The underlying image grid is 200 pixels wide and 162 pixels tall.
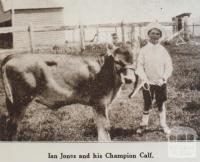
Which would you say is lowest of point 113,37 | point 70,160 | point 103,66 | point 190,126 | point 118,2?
point 70,160

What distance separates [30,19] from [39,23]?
43mm

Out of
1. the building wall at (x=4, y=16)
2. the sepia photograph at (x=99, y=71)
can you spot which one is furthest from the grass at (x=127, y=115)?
the building wall at (x=4, y=16)

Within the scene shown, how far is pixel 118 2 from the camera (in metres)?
1.64

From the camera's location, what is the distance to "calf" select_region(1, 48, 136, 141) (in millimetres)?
1653

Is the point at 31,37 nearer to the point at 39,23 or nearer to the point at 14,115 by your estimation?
the point at 39,23

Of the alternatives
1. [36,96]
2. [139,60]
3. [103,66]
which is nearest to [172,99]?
[139,60]

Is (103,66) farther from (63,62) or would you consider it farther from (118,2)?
(118,2)

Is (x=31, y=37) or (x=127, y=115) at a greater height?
(x=31, y=37)

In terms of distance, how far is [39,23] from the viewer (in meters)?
1.70

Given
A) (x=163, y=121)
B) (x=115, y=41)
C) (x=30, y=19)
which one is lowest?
(x=163, y=121)

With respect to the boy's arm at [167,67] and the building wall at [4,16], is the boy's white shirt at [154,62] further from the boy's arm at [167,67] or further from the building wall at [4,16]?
the building wall at [4,16]

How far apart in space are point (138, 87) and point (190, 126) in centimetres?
27

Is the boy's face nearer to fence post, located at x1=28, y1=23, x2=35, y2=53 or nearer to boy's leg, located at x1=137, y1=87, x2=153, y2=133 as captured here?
boy's leg, located at x1=137, y1=87, x2=153, y2=133

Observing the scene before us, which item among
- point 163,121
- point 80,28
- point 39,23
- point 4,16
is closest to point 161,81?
point 163,121
